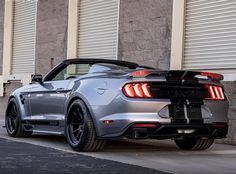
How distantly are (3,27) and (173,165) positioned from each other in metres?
14.3

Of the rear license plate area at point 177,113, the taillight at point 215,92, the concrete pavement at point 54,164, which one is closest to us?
the concrete pavement at point 54,164

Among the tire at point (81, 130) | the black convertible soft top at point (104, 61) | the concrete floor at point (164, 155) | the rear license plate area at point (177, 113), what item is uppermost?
the black convertible soft top at point (104, 61)

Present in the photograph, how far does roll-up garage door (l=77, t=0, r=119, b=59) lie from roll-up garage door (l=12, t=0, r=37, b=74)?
3049 mm

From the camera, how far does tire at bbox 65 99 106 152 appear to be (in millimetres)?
8242

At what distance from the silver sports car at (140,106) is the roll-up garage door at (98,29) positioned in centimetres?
557

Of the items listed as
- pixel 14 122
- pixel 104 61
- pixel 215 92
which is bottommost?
pixel 14 122

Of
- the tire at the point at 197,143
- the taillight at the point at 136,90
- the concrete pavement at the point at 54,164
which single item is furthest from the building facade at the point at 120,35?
the concrete pavement at the point at 54,164

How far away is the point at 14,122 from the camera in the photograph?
35.4 ft

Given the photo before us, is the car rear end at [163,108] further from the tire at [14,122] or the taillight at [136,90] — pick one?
the tire at [14,122]

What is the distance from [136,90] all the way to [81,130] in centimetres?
116

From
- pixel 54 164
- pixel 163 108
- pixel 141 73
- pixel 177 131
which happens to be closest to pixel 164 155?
pixel 177 131

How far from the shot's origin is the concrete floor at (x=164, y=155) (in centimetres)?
730

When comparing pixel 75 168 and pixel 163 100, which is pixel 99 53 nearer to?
pixel 163 100

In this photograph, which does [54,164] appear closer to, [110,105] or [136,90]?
[110,105]
